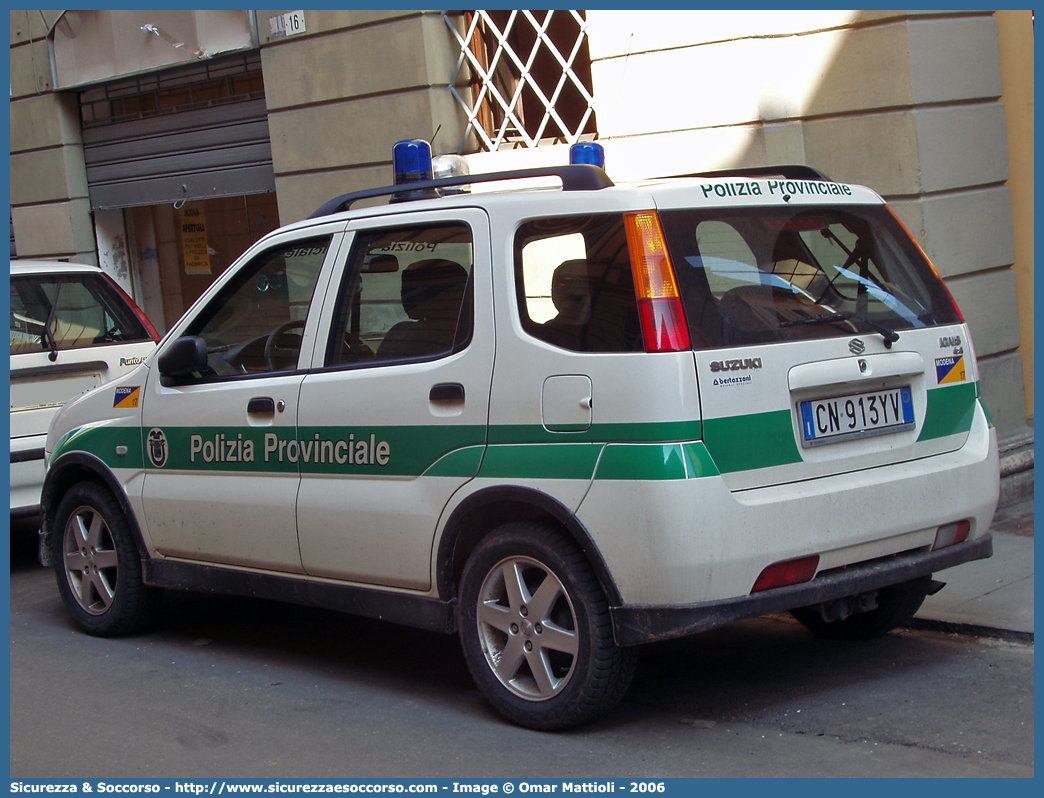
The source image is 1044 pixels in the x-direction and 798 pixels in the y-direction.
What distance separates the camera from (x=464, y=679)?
4926 millimetres

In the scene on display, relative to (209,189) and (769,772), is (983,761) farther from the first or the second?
(209,189)

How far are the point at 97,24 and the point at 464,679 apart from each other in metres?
9.13

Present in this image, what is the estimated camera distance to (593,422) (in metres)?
3.88

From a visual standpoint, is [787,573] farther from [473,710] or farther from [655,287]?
[473,710]

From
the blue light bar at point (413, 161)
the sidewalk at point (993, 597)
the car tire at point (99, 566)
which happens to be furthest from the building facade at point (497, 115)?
the car tire at point (99, 566)

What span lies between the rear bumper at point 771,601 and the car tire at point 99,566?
9.13 feet

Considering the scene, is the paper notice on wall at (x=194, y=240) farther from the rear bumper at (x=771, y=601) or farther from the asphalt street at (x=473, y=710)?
the rear bumper at (x=771, y=601)

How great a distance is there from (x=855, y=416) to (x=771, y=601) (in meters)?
0.70

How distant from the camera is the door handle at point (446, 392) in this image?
14.0 ft

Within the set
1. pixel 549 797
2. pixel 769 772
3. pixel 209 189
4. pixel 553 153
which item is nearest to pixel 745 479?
pixel 769 772

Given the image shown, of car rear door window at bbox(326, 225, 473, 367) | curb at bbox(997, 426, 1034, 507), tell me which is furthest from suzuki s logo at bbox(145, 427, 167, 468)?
curb at bbox(997, 426, 1034, 507)

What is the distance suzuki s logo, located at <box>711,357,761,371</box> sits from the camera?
3.82m

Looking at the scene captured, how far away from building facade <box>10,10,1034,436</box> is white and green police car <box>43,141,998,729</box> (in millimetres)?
2911

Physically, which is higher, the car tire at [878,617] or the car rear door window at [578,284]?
the car rear door window at [578,284]
